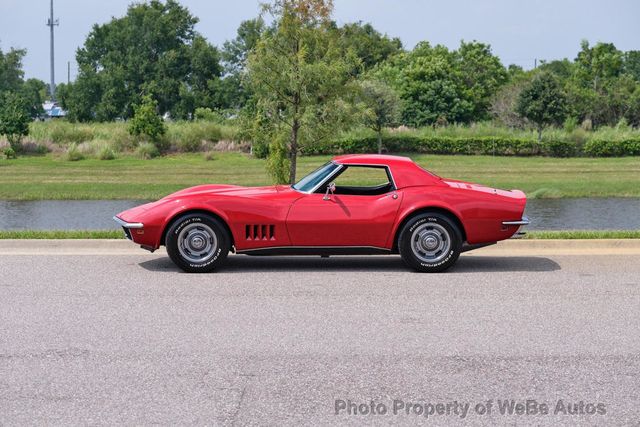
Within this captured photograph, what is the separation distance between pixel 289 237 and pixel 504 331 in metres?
3.14

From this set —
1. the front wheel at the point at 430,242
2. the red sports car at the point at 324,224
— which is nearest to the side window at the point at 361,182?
the red sports car at the point at 324,224

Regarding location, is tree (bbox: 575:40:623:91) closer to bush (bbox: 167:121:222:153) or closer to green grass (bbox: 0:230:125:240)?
bush (bbox: 167:121:222:153)

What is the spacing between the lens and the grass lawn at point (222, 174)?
2549 cm

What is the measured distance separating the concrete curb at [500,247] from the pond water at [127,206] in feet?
19.4

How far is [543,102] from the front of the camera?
42.7 metres

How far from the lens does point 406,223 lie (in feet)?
30.7

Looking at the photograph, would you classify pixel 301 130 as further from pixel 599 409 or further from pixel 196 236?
pixel 599 409

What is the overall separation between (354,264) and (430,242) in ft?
3.71

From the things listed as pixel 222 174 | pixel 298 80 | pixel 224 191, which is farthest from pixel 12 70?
pixel 224 191

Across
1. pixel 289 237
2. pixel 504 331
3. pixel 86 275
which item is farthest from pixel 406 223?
pixel 86 275

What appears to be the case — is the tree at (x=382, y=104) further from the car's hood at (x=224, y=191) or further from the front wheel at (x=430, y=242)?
the front wheel at (x=430, y=242)

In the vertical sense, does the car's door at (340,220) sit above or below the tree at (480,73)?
below

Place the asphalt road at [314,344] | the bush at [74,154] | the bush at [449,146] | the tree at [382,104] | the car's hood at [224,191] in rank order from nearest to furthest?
the asphalt road at [314,344]
the car's hood at [224,191]
the bush at [74,154]
the bush at [449,146]
the tree at [382,104]

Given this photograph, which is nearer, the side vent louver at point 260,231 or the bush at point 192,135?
the side vent louver at point 260,231
